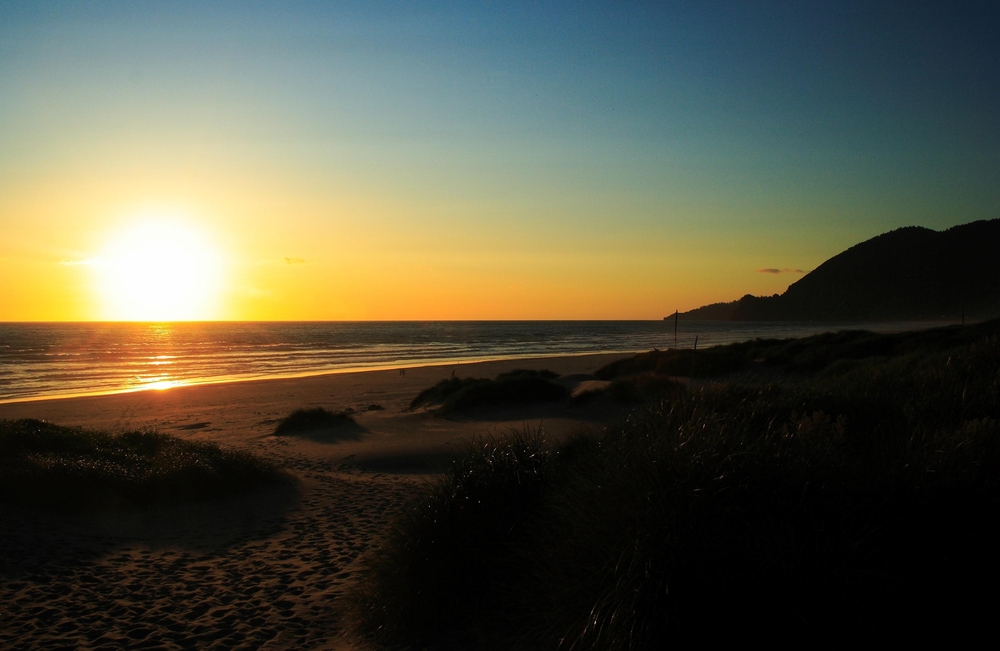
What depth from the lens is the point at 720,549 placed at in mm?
3715

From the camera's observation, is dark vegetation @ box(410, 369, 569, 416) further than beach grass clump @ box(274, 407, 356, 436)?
Yes

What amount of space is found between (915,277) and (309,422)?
119746mm

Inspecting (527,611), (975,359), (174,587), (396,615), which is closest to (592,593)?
(527,611)

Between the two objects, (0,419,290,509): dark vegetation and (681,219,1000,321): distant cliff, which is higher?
(681,219,1000,321): distant cliff

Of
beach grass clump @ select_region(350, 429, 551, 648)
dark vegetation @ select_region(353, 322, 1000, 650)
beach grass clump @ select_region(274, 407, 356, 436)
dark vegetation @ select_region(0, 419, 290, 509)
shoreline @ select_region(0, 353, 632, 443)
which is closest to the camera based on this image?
dark vegetation @ select_region(353, 322, 1000, 650)

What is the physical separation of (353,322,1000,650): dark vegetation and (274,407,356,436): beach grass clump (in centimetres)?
1234

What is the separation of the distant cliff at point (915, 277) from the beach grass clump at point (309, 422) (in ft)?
304

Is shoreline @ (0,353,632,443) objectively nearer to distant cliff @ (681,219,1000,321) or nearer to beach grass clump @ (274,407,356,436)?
beach grass clump @ (274,407,356,436)

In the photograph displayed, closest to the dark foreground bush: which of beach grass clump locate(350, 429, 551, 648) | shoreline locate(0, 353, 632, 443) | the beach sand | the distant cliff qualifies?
shoreline locate(0, 353, 632, 443)

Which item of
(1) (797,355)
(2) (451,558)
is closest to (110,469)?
(2) (451,558)

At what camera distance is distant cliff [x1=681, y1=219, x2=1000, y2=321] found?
9844 centimetres

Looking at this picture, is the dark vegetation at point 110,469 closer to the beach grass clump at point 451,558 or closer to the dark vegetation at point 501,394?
the beach grass clump at point 451,558

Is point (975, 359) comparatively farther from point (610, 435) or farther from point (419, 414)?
point (419, 414)

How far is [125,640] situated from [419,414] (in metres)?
14.0
